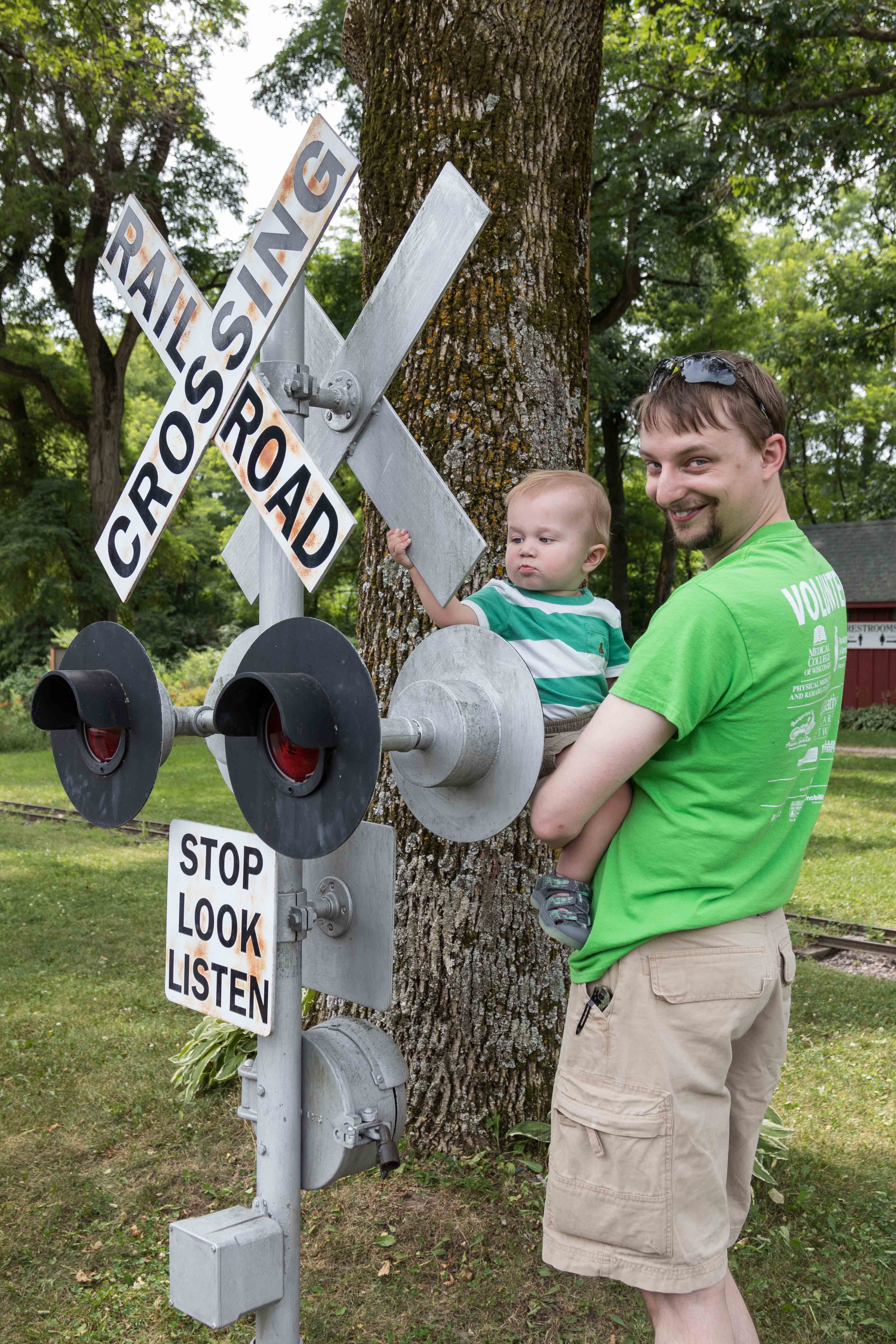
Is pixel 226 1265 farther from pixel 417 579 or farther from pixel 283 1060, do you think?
pixel 417 579

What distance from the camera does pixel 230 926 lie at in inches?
83.1

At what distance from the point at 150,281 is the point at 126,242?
125mm

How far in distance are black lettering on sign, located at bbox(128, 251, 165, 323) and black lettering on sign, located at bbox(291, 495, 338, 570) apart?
643 mm

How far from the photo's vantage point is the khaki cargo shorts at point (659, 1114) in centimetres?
184

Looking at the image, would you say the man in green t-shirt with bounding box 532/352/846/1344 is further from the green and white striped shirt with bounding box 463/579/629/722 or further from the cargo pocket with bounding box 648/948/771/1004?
the green and white striped shirt with bounding box 463/579/629/722

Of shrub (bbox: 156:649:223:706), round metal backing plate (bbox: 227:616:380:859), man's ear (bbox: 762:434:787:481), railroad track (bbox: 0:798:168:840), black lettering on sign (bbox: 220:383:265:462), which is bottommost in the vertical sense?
railroad track (bbox: 0:798:168:840)

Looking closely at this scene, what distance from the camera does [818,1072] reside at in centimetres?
523

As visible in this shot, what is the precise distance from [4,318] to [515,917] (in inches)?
940

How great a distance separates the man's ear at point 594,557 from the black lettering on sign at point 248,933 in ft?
3.37

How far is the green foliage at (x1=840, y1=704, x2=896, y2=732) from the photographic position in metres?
28.2

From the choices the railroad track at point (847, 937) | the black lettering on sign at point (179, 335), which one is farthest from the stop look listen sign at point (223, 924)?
the railroad track at point (847, 937)

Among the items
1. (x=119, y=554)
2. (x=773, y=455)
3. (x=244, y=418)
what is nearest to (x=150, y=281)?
(x=244, y=418)

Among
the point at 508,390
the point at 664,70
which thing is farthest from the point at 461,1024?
the point at 664,70

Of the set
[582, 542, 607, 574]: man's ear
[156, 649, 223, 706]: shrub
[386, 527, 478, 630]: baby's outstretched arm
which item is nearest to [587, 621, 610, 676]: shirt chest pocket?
[582, 542, 607, 574]: man's ear
